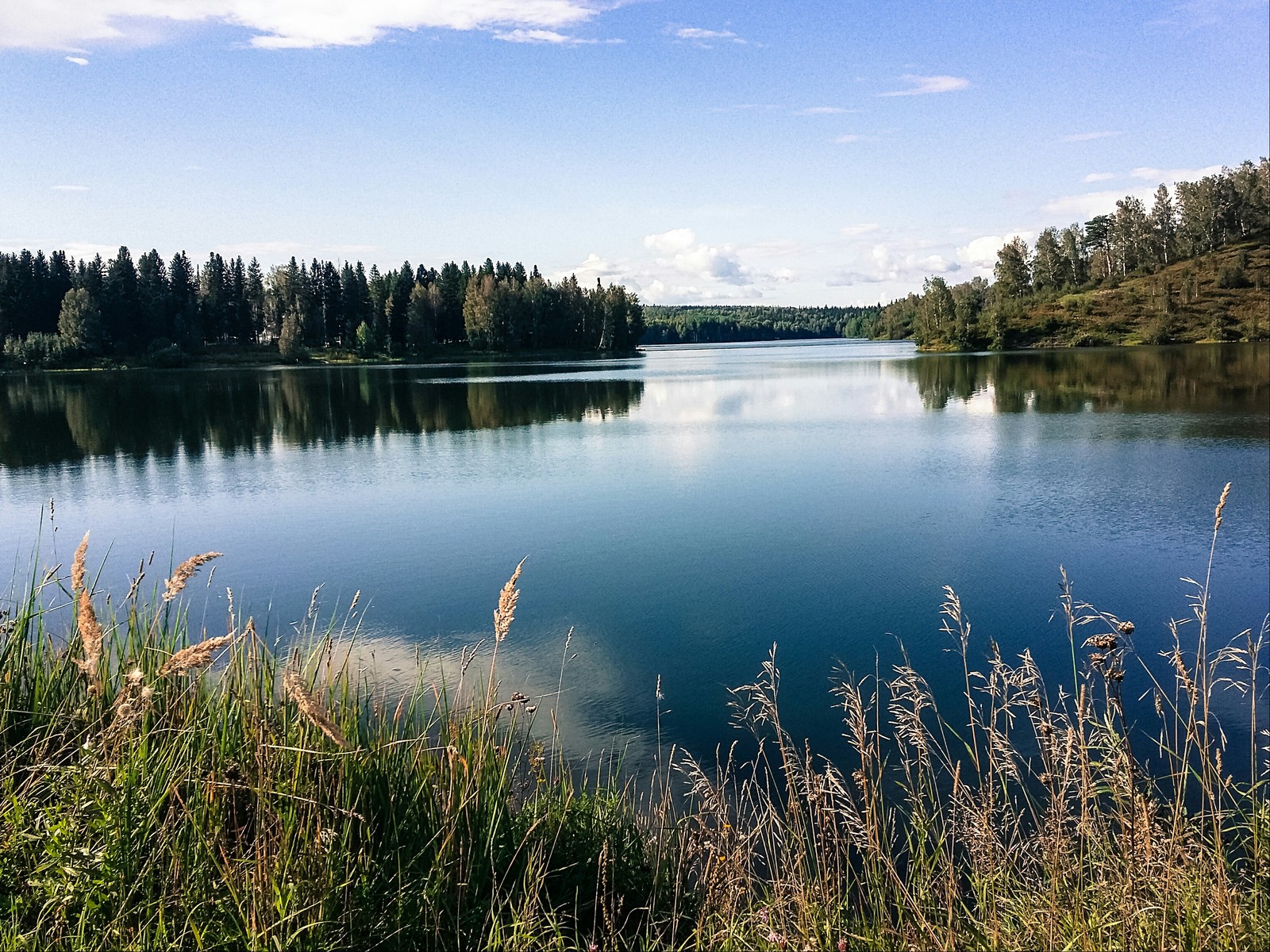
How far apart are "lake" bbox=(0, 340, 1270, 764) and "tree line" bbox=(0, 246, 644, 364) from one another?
5939 cm

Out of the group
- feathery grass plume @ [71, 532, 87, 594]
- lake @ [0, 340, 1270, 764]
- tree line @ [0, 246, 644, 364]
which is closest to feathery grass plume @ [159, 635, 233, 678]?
feathery grass plume @ [71, 532, 87, 594]

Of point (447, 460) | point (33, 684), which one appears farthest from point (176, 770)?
point (447, 460)

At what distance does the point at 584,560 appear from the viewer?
1395 cm

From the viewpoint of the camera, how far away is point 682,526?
16344mm

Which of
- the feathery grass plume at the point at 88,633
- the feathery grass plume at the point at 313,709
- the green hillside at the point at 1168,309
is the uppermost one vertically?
the green hillside at the point at 1168,309

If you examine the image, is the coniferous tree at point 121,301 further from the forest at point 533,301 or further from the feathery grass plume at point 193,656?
the feathery grass plume at point 193,656

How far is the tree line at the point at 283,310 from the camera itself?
89.7 metres

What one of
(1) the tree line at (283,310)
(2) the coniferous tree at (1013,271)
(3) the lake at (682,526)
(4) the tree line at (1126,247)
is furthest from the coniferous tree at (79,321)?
(2) the coniferous tree at (1013,271)

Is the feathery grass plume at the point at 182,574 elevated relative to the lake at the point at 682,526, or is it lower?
elevated

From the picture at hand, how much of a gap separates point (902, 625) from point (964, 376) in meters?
50.3

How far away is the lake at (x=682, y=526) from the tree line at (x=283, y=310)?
59386 mm

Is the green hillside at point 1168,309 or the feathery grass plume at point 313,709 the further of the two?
the green hillside at point 1168,309

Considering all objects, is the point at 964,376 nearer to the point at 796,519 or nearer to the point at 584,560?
the point at 796,519

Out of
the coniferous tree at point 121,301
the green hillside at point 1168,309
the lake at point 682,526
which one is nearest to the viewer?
the lake at point 682,526
